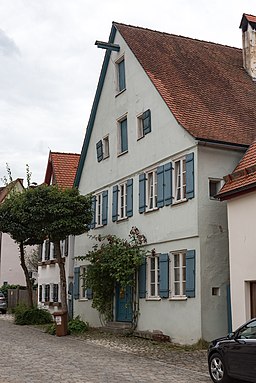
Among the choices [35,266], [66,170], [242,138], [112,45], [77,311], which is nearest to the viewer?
[242,138]

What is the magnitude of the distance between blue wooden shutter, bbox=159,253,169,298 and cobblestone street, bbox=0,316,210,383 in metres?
1.66

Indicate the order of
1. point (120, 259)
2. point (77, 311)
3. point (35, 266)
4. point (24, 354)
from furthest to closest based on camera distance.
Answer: point (35, 266)
point (77, 311)
point (120, 259)
point (24, 354)

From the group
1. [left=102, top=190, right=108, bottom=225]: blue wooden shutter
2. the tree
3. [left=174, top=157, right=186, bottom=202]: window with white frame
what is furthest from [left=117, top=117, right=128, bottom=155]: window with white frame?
[left=174, top=157, right=186, bottom=202]: window with white frame

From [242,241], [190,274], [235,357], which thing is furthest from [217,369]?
[190,274]

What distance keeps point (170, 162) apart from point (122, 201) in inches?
179

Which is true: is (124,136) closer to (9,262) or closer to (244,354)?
(244,354)

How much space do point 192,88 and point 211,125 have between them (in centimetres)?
260

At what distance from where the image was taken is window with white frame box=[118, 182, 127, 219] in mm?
23797

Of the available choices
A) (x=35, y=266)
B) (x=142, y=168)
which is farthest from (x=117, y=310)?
(x=35, y=266)

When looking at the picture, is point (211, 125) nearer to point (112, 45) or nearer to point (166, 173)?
point (166, 173)

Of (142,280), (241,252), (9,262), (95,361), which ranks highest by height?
(9,262)

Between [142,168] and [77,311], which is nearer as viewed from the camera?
[142,168]

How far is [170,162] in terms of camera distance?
20.3 m

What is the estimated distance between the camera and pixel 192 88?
2156cm
